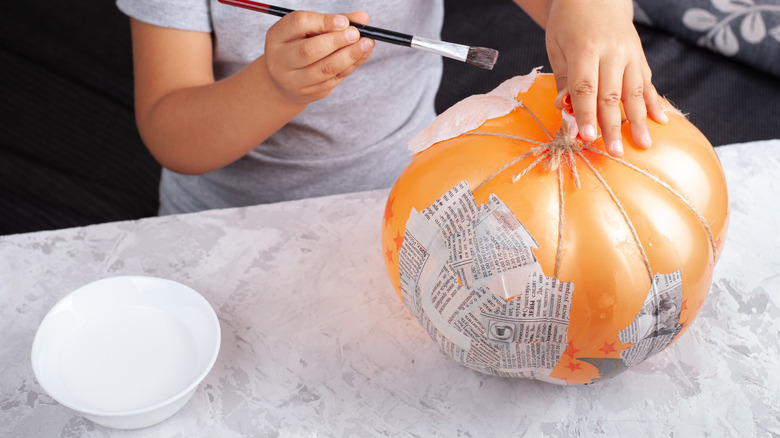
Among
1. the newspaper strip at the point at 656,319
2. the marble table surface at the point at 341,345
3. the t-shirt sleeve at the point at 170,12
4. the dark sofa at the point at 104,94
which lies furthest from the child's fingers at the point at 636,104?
the dark sofa at the point at 104,94

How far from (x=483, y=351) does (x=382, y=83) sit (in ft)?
1.80

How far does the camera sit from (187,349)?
1.97ft

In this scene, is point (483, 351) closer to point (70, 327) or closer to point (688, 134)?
point (688, 134)

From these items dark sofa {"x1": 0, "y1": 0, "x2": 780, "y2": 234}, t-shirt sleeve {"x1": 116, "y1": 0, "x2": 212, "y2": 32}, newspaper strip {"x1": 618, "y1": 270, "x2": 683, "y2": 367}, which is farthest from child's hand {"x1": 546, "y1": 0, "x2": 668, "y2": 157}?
dark sofa {"x1": 0, "y1": 0, "x2": 780, "y2": 234}

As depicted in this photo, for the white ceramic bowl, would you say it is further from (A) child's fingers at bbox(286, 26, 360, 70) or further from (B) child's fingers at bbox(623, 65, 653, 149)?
(B) child's fingers at bbox(623, 65, 653, 149)

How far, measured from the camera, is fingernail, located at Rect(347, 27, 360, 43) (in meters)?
0.60

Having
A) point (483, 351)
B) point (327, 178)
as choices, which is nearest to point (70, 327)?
point (483, 351)

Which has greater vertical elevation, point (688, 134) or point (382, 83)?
point (688, 134)

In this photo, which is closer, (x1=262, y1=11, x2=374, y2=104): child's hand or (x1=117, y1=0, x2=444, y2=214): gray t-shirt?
(x1=262, y1=11, x2=374, y2=104): child's hand

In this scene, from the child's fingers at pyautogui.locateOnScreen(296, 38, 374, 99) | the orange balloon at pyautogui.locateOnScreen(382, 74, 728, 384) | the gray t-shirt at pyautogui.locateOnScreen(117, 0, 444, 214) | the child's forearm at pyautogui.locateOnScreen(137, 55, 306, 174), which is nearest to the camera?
the orange balloon at pyautogui.locateOnScreen(382, 74, 728, 384)

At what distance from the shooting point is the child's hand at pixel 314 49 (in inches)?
23.7

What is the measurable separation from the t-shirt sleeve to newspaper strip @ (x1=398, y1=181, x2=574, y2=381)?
0.46 meters

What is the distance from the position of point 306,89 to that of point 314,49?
70 mm

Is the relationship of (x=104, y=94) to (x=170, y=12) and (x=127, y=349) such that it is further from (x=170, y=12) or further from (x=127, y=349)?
(x=127, y=349)
